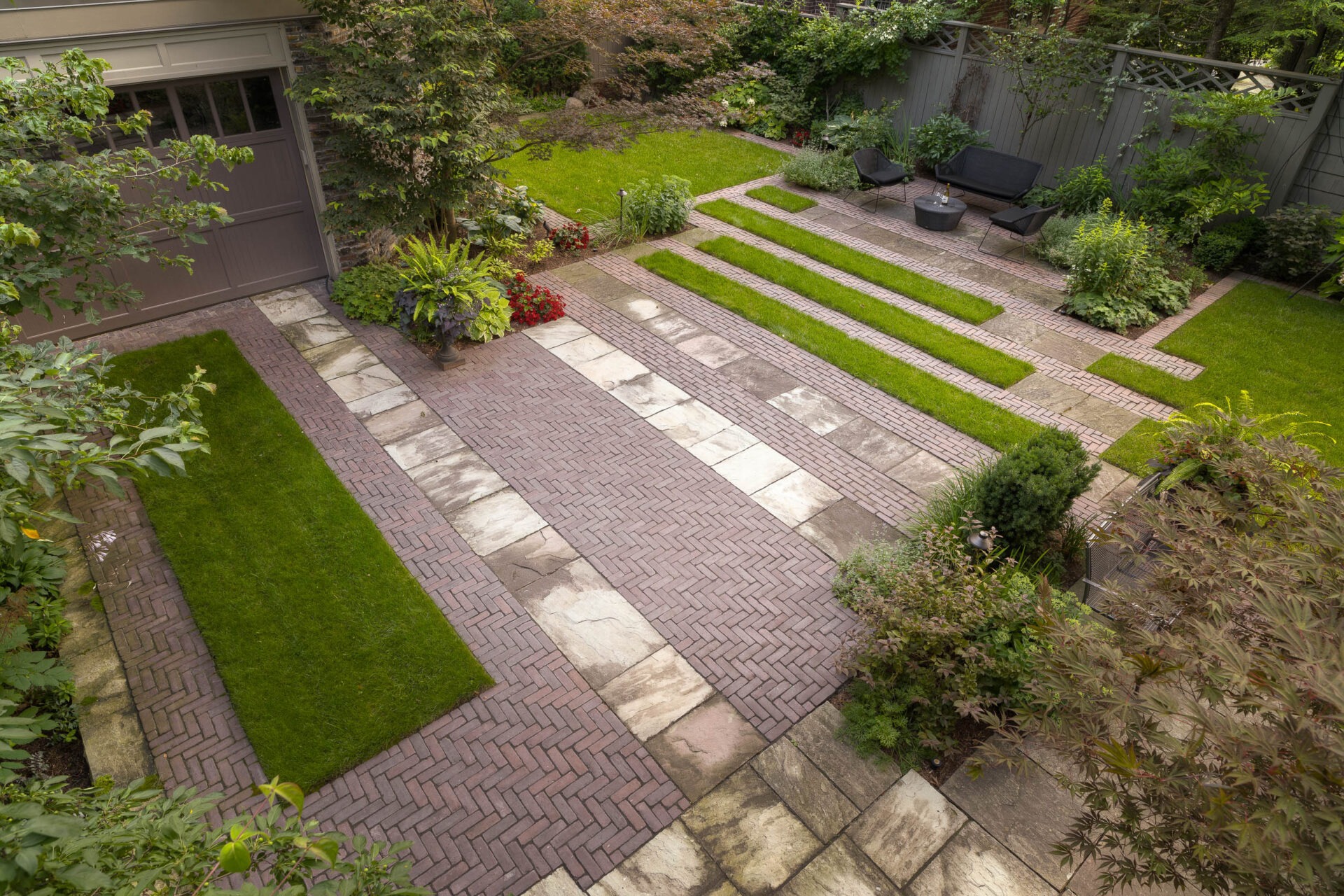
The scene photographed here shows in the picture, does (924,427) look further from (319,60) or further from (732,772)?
(319,60)

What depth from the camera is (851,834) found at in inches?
191

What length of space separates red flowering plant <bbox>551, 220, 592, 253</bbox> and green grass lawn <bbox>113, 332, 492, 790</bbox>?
5.34m

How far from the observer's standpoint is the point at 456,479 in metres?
7.55

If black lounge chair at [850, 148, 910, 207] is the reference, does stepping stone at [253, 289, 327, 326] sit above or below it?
below

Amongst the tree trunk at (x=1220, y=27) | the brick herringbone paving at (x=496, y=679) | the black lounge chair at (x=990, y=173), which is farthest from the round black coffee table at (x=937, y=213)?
the brick herringbone paving at (x=496, y=679)

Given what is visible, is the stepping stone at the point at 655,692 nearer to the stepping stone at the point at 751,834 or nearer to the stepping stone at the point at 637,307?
the stepping stone at the point at 751,834

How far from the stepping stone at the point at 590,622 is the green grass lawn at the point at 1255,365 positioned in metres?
5.36

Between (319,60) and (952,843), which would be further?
(319,60)

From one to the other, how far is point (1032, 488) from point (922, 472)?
176cm

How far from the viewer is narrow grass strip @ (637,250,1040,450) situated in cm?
853

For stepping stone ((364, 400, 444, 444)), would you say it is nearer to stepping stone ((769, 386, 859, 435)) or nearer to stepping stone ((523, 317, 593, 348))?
stepping stone ((523, 317, 593, 348))

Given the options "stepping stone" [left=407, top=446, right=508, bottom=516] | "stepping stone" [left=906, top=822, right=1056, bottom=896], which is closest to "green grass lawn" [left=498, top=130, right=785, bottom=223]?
"stepping stone" [left=407, top=446, right=508, bottom=516]

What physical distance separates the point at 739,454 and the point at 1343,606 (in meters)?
5.54

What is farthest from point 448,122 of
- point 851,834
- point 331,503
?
point 851,834
